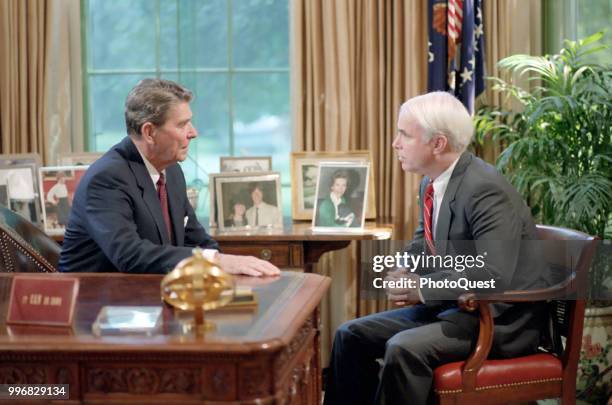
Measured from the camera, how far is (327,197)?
4.90 m

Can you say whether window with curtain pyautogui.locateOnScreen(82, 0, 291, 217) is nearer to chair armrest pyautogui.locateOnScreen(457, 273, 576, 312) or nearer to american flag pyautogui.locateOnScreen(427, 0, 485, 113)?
american flag pyautogui.locateOnScreen(427, 0, 485, 113)

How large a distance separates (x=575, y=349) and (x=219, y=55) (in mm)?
3030

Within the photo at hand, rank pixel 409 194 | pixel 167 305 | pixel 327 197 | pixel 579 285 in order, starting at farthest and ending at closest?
pixel 409 194 < pixel 327 197 < pixel 579 285 < pixel 167 305

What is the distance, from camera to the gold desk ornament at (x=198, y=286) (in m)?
2.27

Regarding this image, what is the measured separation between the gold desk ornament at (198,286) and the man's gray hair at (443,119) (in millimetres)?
1555

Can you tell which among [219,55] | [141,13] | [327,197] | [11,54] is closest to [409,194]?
[327,197]

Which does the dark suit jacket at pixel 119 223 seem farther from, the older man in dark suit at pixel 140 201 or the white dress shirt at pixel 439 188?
the white dress shirt at pixel 439 188

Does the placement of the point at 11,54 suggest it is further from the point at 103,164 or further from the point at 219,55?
the point at 103,164

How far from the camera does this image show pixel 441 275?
3494mm

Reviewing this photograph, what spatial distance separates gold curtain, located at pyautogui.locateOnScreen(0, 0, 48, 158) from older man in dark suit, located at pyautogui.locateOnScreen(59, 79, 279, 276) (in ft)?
6.13

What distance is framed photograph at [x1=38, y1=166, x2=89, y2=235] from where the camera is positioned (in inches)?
194

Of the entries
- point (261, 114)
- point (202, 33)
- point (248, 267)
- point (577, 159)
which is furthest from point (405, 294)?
point (202, 33)

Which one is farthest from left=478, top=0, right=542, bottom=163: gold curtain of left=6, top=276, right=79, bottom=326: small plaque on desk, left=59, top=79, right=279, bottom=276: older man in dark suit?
left=6, top=276, right=79, bottom=326: small plaque on desk

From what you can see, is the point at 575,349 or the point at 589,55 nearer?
the point at 575,349
